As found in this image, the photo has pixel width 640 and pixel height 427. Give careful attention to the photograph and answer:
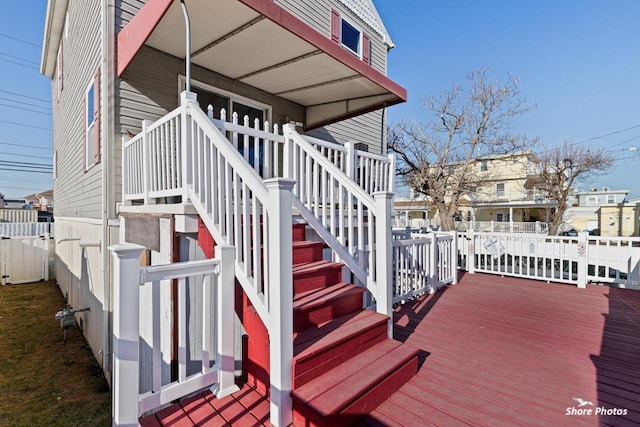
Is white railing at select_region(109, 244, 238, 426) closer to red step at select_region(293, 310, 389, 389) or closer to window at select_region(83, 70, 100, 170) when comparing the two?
red step at select_region(293, 310, 389, 389)

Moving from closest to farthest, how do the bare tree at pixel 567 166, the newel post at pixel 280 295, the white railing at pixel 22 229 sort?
the newel post at pixel 280 295, the white railing at pixel 22 229, the bare tree at pixel 567 166

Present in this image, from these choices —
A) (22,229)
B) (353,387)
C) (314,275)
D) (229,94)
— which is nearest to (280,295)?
(353,387)

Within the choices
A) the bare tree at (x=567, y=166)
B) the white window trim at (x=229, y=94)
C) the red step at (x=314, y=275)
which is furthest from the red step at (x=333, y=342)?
the bare tree at (x=567, y=166)

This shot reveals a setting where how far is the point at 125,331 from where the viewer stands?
185 centimetres

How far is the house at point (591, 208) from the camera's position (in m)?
27.7

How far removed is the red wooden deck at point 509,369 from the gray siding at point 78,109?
472 cm

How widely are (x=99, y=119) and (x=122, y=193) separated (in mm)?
1128

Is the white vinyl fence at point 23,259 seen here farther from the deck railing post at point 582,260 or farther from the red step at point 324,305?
the deck railing post at point 582,260

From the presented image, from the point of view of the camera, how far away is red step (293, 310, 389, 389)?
6.81 ft

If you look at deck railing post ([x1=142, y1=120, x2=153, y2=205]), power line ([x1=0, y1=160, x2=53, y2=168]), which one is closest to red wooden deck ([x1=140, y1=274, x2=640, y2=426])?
deck railing post ([x1=142, y1=120, x2=153, y2=205])

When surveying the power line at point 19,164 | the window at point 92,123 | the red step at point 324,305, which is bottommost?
the red step at point 324,305

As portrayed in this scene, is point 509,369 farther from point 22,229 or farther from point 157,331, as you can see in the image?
point 22,229

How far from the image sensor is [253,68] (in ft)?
16.4

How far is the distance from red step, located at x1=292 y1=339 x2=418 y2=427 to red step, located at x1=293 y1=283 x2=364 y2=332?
16.0 inches
